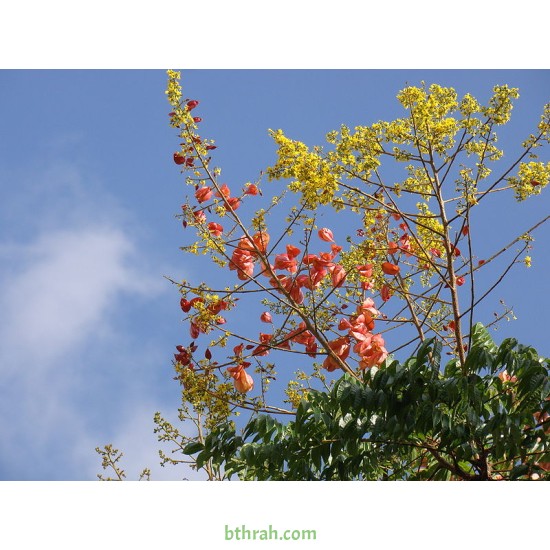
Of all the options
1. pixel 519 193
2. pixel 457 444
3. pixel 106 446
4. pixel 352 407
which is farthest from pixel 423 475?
pixel 106 446

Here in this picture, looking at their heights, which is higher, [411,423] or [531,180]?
[531,180]

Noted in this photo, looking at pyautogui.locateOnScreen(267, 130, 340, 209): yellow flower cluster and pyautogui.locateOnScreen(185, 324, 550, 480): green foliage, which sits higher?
pyautogui.locateOnScreen(267, 130, 340, 209): yellow flower cluster

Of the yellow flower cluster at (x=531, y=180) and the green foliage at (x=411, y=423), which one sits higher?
the yellow flower cluster at (x=531, y=180)

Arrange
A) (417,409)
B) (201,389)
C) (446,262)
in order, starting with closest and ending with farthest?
1. (417,409)
2. (201,389)
3. (446,262)

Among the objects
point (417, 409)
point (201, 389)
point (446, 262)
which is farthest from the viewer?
point (446, 262)

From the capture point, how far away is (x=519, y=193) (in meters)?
3.11

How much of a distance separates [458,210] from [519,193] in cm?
29

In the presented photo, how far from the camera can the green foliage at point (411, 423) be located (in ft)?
8.57

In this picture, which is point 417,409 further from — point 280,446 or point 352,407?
point 280,446

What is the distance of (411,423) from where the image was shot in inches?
106

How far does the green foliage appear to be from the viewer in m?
2.61

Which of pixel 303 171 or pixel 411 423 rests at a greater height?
pixel 303 171

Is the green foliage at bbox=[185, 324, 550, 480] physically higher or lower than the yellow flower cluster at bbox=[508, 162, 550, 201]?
lower

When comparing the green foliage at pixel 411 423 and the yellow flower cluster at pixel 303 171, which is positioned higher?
the yellow flower cluster at pixel 303 171
